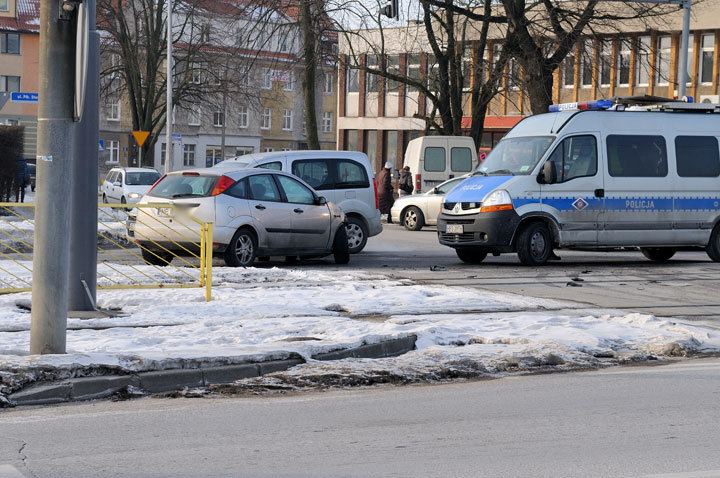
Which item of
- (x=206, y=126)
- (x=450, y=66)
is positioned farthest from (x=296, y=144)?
(x=450, y=66)

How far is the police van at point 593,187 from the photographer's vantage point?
17547mm

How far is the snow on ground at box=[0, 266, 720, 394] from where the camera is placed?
838cm

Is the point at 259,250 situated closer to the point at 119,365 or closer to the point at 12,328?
the point at 12,328

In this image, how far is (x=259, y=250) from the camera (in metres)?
16.8

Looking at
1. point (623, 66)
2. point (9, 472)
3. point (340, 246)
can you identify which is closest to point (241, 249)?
point (340, 246)

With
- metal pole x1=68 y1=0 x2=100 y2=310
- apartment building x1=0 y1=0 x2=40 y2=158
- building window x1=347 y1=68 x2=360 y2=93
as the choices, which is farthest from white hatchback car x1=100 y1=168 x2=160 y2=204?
apartment building x1=0 y1=0 x2=40 y2=158

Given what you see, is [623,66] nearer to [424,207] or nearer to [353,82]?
[353,82]

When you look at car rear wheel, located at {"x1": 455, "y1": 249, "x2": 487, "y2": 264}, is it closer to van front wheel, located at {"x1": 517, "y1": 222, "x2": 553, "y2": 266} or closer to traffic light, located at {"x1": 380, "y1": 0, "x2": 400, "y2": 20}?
van front wheel, located at {"x1": 517, "y1": 222, "x2": 553, "y2": 266}

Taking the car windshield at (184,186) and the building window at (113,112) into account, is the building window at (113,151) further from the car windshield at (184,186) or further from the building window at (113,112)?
the car windshield at (184,186)

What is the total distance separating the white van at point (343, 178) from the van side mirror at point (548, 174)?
3.87 m

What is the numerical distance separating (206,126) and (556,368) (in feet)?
262

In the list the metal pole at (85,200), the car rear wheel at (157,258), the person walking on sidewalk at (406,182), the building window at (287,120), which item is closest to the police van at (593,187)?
the car rear wheel at (157,258)

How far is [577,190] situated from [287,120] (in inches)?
2989

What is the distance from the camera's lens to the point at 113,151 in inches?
3246
